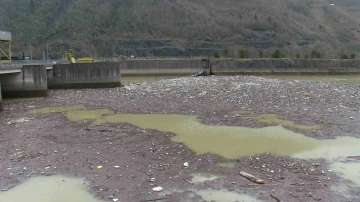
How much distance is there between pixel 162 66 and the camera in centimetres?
5288

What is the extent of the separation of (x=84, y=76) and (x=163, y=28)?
60447 mm

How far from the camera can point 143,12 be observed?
95688mm

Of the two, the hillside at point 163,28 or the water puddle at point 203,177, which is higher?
the hillside at point 163,28

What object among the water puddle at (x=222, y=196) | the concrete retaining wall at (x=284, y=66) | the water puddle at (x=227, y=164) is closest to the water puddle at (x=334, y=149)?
the water puddle at (x=227, y=164)

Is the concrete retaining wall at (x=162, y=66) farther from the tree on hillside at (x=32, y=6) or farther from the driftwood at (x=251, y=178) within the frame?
the tree on hillside at (x=32, y=6)

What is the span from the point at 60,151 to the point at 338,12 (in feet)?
446

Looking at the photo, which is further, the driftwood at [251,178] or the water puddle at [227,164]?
the water puddle at [227,164]

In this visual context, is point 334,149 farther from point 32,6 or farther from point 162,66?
point 32,6

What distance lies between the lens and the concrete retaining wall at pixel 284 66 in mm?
53688

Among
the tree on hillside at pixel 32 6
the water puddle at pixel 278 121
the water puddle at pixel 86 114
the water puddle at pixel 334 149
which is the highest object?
the tree on hillside at pixel 32 6

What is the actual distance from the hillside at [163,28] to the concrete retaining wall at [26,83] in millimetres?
51343

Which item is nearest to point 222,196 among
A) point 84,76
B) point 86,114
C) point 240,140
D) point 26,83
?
point 240,140

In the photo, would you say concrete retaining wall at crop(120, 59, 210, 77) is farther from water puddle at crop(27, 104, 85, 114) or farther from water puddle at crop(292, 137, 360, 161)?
water puddle at crop(292, 137, 360, 161)

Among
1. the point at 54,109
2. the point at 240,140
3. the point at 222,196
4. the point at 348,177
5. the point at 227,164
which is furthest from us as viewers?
the point at 54,109
